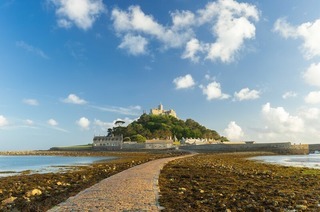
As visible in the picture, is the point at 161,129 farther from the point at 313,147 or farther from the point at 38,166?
the point at 38,166

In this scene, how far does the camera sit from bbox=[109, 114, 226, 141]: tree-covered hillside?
152m

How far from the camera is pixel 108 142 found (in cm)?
14375

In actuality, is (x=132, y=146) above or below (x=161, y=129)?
below

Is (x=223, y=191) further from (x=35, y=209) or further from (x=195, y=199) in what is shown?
(x=35, y=209)

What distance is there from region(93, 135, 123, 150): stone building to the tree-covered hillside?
6.06 metres

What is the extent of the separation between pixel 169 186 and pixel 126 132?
136835 millimetres

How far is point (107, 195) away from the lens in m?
12.8

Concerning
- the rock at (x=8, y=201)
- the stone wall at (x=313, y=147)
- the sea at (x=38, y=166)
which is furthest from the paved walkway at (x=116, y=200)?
the stone wall at (x=313, y=147)

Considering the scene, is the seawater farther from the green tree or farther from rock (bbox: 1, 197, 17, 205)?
the green tree

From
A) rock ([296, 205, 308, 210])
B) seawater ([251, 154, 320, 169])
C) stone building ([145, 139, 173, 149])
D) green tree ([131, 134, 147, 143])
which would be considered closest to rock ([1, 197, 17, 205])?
rock ([296, 205, 308, 210])

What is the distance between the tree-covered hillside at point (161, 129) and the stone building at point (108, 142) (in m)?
6.06

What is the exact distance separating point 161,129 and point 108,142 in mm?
29321

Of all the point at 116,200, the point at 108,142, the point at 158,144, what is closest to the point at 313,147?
the point at 158,144

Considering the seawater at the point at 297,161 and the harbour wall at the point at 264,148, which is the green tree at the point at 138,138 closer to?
the harbour wall at the point at 264,148
